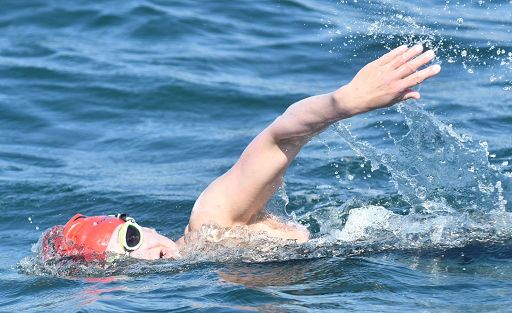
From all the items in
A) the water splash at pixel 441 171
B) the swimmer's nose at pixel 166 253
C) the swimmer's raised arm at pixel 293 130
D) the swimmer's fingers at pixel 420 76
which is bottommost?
the swimmer's nose at pixel 166 253

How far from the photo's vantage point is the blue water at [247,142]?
598 centimetres

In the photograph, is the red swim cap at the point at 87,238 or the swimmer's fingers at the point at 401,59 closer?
the swimmer's fingers at the point at 401,59

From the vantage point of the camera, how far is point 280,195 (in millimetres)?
7297

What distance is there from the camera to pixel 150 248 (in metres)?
6.68

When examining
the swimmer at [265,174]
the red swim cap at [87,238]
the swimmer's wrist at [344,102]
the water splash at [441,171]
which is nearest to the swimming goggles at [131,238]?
the swimmer at [265,174]

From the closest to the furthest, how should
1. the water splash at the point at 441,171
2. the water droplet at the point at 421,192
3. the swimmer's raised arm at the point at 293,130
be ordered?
1. the swimmer's raised arm at the point at 293,130
2. the water splash at the point at 441,171
3. the water droplet at the point at 421,192

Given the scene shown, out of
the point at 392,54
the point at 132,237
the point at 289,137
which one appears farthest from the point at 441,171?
the point at 392,54

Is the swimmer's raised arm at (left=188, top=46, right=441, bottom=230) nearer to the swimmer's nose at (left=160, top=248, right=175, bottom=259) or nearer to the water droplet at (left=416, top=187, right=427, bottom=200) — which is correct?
the swimmer's nose at (left=160, top=248, right=175, bottom=259)

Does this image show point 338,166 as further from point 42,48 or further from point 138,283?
point 42,48

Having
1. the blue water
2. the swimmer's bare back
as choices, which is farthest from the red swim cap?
the swimmer's bare back

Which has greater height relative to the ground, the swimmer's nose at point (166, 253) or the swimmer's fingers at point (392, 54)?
the swimmer's fingers at point (392, 54)

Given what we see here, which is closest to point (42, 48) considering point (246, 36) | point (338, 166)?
point (246, 36)

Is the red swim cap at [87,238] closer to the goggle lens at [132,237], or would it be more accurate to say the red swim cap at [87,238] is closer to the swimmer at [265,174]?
the swimmer at [265,174]

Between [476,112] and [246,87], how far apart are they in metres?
2.90
